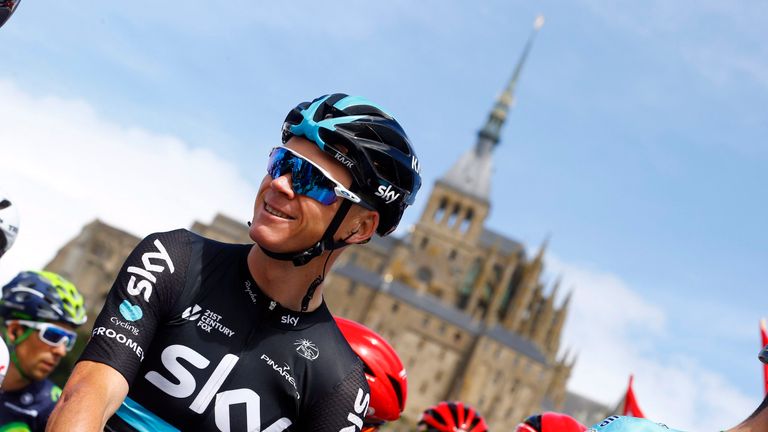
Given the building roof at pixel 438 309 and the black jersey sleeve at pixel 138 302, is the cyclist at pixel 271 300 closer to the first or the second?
the black jersey sleeve at pixel 138 302

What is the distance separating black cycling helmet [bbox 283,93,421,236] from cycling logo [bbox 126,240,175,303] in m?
0.69

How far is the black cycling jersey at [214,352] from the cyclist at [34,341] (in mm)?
3046

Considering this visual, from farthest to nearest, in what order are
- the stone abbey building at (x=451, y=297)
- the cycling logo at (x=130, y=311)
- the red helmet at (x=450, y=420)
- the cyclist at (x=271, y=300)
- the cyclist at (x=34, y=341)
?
the stone abbey building at (x=451, y=297) < the red helmet at (x=450, y=420) < the cyclist at (x=34, y=341) < the cyclist at (x=271, y=300) < the cycling logo at (x=130, y=311)

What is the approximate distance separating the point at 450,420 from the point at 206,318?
14.8 feet

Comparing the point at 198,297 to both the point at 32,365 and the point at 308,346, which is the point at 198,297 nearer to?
the point at 308,346

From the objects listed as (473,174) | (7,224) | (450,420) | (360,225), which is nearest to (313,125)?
(360,225)

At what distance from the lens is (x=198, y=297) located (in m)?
3.45

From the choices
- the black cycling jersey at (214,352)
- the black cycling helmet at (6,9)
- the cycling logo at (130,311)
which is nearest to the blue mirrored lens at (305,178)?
the black cycling jersey at (214,352)

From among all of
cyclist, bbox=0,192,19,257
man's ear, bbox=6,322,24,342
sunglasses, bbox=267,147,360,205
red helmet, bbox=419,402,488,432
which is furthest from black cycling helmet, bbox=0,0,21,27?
red helmet, bbox=419,402,488,432

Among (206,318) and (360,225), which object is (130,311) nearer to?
(206,318)

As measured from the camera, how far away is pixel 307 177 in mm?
3434

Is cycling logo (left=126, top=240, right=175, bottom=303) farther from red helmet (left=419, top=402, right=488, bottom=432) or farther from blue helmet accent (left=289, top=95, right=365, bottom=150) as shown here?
red helmet (left=419, top=402, right=488, bottom=432)

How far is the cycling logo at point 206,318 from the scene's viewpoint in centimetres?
341

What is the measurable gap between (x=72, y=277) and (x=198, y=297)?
9086 cm
